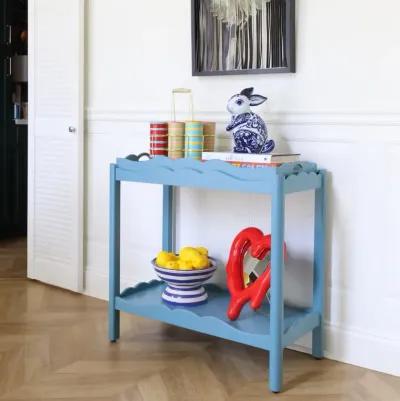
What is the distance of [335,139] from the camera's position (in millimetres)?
2438

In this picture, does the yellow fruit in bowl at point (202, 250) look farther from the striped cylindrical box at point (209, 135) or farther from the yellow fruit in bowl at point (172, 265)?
the striped cylindrical box at point (209, 135)

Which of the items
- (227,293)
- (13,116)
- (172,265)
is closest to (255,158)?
(172,265)

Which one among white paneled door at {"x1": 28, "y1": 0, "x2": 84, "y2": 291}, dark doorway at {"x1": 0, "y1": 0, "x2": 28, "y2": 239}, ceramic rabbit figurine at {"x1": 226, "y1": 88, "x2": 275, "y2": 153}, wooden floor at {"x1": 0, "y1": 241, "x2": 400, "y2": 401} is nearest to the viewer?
wooden floor at {"x1": 0, "y1": 241, "x2": 400, "y2": 401}

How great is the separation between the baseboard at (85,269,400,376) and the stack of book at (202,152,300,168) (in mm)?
686

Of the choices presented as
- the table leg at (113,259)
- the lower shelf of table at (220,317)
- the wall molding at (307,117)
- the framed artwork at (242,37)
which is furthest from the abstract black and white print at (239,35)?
the lower shelf of table at (220,317)

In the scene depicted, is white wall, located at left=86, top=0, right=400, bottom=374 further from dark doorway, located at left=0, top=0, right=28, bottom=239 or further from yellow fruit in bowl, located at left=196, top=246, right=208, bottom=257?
dark doorway, located at left=0, top=0, right=28, bottom=239

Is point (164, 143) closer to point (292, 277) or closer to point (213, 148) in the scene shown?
point (213, 148)

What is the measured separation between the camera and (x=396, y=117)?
2266 mm

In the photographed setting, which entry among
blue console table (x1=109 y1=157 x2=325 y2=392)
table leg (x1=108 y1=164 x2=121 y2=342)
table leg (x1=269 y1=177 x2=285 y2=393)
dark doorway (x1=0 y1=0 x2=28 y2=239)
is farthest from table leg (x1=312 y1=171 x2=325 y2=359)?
dark doorway (x1=0 y1=0 x2=28 y2=239)

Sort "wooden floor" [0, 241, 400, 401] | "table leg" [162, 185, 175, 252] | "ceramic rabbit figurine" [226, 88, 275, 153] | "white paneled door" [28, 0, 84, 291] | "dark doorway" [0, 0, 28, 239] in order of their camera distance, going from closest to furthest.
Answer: "wooden floor" [0, 241, 400, 401], "ceramic rabbit figurine" [226, 88, 275, 153], "table leg" [162, 185, 175, 252], "white paneled door" [28, 0, 84, 291], "dark doorway" [0, 0, 28, 239]

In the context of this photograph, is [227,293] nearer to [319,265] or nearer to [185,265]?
[185,265]

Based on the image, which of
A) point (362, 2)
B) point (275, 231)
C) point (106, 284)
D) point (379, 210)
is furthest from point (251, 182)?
point (106, 284)

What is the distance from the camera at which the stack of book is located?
89.4 inches

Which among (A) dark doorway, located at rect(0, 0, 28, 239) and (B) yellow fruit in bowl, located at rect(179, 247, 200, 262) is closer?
(B) yellow fruit in bowl, located at rect(179, 247, 200, 262)
